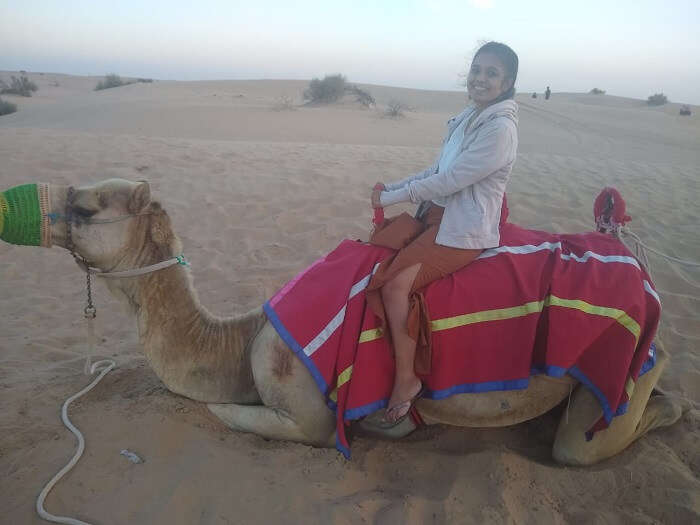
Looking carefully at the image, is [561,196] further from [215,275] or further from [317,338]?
[317,338]

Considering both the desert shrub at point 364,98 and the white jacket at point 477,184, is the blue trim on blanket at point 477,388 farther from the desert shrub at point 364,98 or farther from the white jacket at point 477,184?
the desert shrub at point 364,98

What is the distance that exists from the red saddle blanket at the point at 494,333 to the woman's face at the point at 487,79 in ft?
3.16

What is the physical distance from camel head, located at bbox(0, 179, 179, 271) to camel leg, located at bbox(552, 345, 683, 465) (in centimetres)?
232

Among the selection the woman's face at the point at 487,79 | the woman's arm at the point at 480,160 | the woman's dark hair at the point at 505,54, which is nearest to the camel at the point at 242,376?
the woman's arm at the point at 480,160

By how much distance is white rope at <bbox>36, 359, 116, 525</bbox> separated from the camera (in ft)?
6.94

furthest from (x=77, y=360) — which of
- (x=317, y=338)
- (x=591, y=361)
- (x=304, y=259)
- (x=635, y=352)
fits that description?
(x=635, y=352)

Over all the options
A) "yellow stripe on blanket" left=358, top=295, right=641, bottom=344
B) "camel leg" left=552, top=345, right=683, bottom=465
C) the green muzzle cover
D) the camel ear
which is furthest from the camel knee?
the green muzzle cover

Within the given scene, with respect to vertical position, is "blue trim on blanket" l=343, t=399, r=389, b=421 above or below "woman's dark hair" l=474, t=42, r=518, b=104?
below

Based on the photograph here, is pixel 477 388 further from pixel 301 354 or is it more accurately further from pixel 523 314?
pixel 301 354

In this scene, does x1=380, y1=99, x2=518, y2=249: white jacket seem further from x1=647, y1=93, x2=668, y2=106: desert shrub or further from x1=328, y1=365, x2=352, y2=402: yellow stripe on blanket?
x1=647, y1=93, x2=668, y2=106: desert shrub

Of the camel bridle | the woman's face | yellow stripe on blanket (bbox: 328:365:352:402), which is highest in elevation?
the woman's face

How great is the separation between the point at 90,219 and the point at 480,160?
1.98 meters

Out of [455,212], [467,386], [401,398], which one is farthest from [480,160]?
[401,398]

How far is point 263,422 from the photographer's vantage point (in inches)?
108
